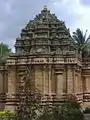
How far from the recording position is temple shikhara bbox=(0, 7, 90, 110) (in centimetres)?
2869

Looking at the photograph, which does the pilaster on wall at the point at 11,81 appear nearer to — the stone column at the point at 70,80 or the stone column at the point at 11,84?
the stone column at the point at 11,84

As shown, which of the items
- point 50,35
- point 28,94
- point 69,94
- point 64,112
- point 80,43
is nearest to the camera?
point 28,94

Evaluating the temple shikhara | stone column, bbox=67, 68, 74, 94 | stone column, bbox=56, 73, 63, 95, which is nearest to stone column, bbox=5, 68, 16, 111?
the temple shikhara

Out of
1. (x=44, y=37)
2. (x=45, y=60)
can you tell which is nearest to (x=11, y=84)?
(x=45, y=60)

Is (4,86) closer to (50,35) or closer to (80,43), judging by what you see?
(50,35)

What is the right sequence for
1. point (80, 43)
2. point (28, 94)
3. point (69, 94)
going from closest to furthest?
point (28, 94) → point (69, 94) → point (80, 43)

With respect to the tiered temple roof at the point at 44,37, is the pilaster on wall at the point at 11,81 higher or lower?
lower

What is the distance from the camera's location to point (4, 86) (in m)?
32.0

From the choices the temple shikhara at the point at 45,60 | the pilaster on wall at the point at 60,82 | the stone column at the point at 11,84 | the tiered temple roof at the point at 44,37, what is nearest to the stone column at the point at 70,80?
the temple shikhara at the point at 45,60

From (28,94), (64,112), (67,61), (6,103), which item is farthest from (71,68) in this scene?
(28,94)

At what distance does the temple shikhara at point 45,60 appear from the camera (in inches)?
1129

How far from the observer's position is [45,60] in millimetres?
28641

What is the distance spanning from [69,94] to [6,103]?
4.84 m

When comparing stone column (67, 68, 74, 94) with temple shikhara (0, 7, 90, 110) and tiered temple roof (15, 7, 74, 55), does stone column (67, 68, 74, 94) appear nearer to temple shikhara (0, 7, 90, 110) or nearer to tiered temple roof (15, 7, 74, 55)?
temple shikhara (0, 7, 90, 110)
